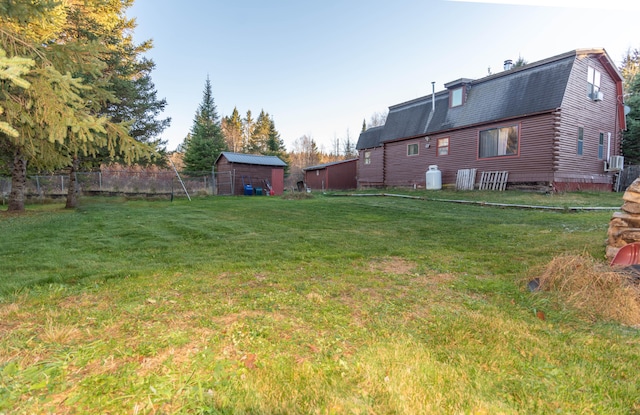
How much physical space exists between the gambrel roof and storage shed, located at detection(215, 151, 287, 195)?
8719 millimetres

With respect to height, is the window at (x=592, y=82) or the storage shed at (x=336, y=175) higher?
the window at (x=592, y=82)

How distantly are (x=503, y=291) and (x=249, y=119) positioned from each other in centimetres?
5272

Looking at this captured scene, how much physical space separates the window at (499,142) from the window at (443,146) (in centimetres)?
185

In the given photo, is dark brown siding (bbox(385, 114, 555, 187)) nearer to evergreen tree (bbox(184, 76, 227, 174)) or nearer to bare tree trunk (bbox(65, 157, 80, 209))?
bare tree trunk (bbox(65, 157, 80, 209))

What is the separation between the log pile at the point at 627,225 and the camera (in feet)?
12.4

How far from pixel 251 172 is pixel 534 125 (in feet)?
56.3

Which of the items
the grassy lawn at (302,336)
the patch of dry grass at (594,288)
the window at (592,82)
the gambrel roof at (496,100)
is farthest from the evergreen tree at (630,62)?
the patch of dry grass at (594,288)

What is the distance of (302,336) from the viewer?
2.23 meters

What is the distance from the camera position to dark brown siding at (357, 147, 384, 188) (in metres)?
21.6

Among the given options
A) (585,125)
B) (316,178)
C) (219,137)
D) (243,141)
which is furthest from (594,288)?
(243,141)

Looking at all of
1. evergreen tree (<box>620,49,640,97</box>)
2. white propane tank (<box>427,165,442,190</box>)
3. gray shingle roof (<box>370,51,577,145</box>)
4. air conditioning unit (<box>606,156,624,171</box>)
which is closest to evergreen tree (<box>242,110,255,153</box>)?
gray shingle roof (<box>370,51,577,145</box>)

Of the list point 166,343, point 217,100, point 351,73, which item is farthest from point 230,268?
point 217,100

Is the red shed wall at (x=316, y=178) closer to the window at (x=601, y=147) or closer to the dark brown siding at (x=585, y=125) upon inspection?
the dark brown siding at (x=585, y=125)

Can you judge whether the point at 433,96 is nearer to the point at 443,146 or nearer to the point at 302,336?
the point at 443,146
